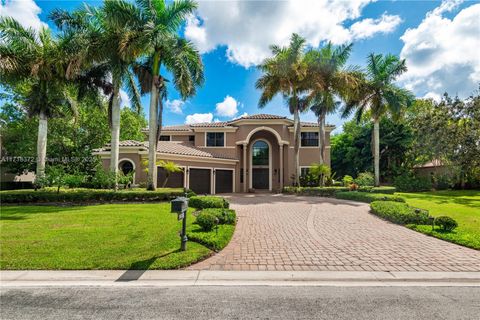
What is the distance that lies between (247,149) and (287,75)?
942cm

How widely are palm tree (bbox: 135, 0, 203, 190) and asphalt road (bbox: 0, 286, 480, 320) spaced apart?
11.0 m

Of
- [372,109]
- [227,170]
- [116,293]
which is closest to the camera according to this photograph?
[116,293]

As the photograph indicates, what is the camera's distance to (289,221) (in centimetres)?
962

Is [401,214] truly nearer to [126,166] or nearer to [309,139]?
[309,139]

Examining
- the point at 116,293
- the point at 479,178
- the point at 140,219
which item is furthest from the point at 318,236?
the point at 479,178

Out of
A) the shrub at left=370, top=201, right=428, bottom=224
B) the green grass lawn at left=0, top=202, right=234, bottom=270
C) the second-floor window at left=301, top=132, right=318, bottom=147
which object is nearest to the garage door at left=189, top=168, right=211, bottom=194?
the second-floor window at left=301, top=132, right=318, bottom=147

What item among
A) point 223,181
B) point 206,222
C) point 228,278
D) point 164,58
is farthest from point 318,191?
point 228,278

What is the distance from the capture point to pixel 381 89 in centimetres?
2128

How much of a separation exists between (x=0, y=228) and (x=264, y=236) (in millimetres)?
8319

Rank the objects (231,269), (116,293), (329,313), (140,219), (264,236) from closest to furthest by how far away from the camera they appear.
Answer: (329,313)
(116,293)
(231,269)
(264,236)
(140,219)

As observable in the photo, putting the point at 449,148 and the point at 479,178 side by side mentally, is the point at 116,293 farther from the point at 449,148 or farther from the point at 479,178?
the point at 479,178

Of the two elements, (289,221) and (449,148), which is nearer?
(289,221)

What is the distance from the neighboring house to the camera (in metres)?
23.9

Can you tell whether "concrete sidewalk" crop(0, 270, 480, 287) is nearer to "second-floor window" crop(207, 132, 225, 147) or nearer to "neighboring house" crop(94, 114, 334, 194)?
"neighboring house" crop(94, 114, 334, 194)
